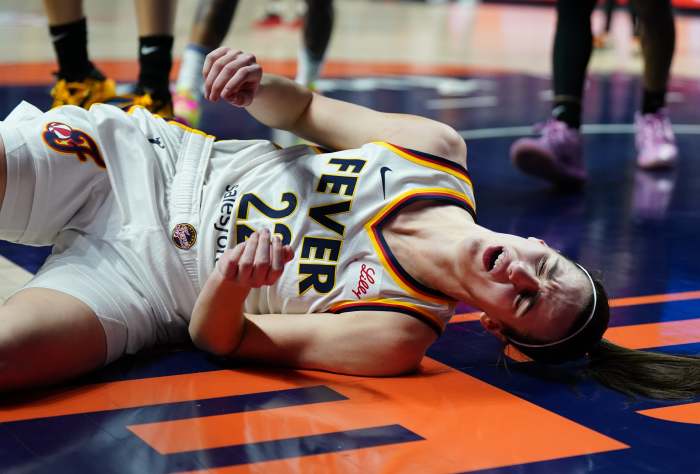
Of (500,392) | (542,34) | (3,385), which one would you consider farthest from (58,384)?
(542,34)

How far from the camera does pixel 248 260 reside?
186cm

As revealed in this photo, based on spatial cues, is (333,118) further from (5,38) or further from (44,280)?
(5,38)

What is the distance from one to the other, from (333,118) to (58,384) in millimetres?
831

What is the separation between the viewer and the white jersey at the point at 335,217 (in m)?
2.07

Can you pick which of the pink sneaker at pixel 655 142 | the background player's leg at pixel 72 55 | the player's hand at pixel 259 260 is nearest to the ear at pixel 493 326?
the player's hand at pixel 259 260

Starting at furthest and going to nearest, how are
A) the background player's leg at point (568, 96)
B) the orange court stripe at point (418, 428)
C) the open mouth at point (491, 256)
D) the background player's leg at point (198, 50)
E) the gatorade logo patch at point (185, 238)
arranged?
the background player's leg at point (568, 96)
the background player's leg at point (198, 50)
the gatorade logo patch at point (185, 238)
the open mouth at point (491, 256)
the orange court stripe at point (418, 428)

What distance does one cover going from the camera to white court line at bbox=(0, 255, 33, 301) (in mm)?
2475

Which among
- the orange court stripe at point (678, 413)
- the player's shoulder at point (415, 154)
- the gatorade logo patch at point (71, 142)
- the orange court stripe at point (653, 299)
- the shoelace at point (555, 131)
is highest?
the gatorade logo patch at point (71, 142)

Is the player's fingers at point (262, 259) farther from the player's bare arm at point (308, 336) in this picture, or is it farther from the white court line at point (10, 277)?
the white court line at point (10, 277)

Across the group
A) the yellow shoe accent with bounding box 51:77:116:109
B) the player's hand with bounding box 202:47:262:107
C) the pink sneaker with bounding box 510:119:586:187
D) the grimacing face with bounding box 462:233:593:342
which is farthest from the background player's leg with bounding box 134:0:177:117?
the grimacing face with bounding box 462:233:593:342

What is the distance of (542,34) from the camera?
10148 millimetres

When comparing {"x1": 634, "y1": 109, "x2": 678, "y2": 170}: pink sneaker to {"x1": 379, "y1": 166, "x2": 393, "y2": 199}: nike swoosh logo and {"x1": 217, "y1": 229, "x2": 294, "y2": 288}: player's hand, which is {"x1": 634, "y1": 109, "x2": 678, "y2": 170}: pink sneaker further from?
{"x1": 217, "y1": 229, "x2": 294, "y2": 288}: player's hand

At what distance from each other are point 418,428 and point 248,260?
15.7 inches

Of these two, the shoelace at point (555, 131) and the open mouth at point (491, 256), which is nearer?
the open mouth at point (491, 256)
